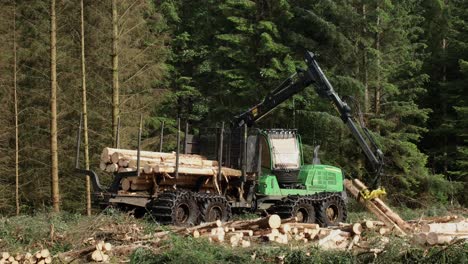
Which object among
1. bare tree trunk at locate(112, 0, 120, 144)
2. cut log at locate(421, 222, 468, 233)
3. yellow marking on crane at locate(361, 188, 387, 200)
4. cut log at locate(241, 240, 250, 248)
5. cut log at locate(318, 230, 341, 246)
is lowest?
cut log at locate(241, 240, 250, 248)

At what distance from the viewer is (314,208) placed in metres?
15.1

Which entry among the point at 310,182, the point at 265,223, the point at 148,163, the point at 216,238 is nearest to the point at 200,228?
the point at 216,238

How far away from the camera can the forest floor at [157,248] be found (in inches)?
347

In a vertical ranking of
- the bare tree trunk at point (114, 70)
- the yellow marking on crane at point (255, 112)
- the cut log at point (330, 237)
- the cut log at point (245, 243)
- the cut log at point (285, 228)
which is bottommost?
the cut log at point (245, 243)

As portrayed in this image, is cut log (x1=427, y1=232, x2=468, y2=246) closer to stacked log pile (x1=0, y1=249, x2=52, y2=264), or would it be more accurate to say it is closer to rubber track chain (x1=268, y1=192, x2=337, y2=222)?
rubber track chain (x1=268, y1=192, x2=337, y2=222)

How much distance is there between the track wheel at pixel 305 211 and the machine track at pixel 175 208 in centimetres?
248

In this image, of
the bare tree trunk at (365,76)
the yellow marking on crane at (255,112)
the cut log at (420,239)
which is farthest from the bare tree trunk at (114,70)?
the cut log at (420,239)

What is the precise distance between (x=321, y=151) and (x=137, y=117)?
27.3 ft

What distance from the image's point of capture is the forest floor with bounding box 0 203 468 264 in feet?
28.9

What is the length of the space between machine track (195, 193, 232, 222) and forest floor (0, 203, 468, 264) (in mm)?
2031

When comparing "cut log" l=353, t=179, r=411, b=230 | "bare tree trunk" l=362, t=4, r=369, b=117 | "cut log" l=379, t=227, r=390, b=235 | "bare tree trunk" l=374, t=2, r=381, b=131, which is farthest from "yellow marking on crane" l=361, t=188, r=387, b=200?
"bare tree trunk" l=362, t=4, r=369, b=117

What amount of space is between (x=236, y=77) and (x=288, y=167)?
1347 cm

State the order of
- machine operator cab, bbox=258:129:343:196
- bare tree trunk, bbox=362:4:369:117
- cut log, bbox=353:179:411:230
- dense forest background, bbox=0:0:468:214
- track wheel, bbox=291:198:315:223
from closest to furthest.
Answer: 1. cut log, bbox=353:179:411:230
2. track wheel, bbox=291:198:315:223
3. machine operator cab, bbox=258:129:343:196
4. dense forest background, bbox=0:0:468:214
5. bare tree trunk, bbox=362:4:369:117

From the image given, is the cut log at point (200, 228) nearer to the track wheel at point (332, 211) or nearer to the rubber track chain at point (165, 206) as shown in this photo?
the rubber track chain at point (165, 206)
